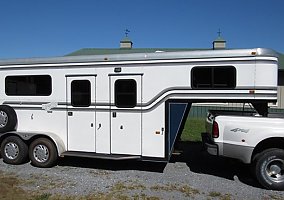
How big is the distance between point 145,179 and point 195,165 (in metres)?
1.81

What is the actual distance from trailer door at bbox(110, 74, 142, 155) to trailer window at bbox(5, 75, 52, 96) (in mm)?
1882

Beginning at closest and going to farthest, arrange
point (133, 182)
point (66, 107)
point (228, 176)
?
point (133, 182) → point (228, 176) → point (66, 107)

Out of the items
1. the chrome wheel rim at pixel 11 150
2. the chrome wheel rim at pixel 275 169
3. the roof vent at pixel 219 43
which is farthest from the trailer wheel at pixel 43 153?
the roof vent at pixel 219 43

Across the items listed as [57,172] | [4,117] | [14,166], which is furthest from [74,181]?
[4,117]

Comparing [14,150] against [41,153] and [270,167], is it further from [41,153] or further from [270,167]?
[270,167]

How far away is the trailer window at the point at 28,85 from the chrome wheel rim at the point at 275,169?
18.1ft

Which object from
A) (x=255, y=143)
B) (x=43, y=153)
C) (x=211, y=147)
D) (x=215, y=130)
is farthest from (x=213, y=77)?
(x=43, y=153)

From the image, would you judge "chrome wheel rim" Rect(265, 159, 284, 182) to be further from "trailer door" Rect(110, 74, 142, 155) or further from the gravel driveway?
"trailer door" Rect(110, 74, 142, 155)

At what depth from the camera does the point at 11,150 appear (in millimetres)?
8078

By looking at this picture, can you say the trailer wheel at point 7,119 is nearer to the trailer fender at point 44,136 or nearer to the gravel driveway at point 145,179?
the trailer fender at point 44,136

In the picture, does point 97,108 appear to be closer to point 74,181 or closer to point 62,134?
point 62,134

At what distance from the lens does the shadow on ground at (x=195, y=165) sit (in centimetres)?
732

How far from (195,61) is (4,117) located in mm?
5160

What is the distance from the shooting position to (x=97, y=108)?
7.57m
